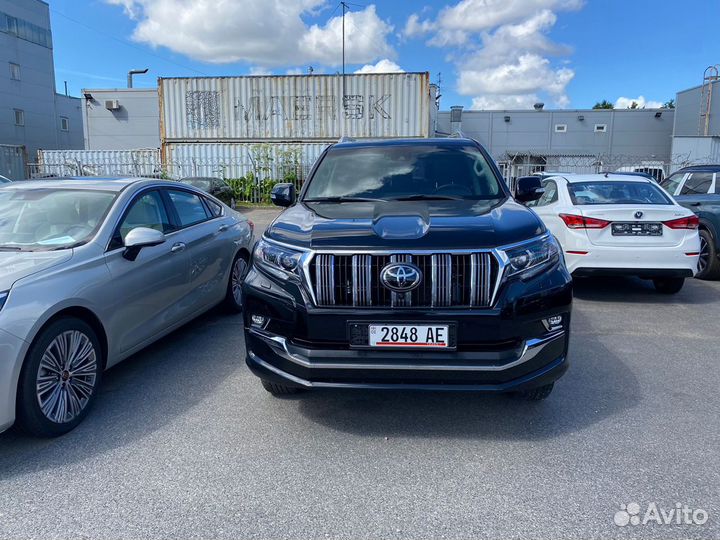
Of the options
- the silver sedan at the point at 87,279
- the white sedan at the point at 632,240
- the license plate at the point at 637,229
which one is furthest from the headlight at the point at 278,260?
the license plate at the point at 637,229

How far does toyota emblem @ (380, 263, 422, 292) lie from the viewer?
2.90 m

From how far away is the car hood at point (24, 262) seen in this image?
307cm

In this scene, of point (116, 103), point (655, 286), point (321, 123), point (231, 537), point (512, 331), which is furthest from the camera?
point (116, 103)

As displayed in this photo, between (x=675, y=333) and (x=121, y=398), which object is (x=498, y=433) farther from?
(x=675, y=333)

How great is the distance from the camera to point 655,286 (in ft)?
24.7

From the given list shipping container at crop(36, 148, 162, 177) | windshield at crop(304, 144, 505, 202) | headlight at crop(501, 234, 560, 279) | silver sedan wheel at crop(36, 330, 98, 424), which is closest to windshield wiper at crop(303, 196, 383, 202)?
windshield at crop(304, 144, 505, 202)

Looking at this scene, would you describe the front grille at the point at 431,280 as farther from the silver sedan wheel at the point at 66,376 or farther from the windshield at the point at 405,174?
the silver sedan wheel at the point at 66,376

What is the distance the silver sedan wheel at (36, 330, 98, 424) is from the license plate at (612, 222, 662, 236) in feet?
18.5

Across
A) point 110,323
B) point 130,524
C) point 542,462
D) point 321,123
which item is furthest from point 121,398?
point 321,123

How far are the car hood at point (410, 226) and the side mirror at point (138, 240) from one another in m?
1.05

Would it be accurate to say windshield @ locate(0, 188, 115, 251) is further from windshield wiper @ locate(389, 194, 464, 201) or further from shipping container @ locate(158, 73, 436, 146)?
shipping container @ locate(158, 73, 436, 146)

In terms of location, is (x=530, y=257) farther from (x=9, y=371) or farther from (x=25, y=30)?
(x=25, y=30)

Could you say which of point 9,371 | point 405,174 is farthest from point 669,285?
point 9,371

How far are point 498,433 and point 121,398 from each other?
8.78 ft
